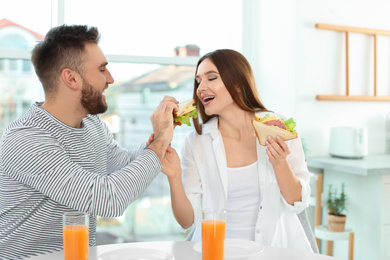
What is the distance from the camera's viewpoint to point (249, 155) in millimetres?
2041

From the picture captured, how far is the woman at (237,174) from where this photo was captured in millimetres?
1917

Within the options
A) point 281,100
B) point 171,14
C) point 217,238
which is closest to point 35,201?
point 217,238

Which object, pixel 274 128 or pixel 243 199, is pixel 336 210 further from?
pixel 274 128

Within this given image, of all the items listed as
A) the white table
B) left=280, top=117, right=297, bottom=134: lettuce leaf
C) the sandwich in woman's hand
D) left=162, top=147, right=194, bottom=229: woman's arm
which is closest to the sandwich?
left=162, top=147, right=194, bottom=229: woman's arm

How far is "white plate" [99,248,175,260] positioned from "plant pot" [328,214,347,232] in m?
1.82

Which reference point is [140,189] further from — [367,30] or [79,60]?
[367,30]

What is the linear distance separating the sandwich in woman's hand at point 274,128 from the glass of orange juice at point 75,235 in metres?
0.84

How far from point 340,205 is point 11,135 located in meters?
2.11

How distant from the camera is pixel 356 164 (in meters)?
2.91

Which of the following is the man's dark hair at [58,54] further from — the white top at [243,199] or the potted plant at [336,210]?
the potted plant at [336,210]

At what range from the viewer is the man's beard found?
176 centimetres

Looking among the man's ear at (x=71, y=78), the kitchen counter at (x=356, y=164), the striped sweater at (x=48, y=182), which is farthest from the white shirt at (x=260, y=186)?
the kitchen counter at (x=356, y=164)

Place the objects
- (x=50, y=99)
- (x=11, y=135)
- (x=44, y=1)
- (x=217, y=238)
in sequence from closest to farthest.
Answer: (x=217, y=238) < (x=11, y=135) < (x=50, y=99) < (x=44, y=1)

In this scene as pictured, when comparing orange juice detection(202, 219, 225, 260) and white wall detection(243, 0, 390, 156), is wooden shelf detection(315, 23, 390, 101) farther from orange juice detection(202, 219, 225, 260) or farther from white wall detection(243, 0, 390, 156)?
orange juice detection(202, 219, 225, 260)
